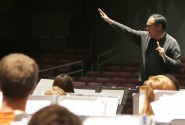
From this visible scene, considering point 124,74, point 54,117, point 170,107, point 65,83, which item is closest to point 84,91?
point 65,83

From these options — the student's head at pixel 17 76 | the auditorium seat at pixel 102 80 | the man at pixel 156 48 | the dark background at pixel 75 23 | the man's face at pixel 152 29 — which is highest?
the dark background at pixel 75 23

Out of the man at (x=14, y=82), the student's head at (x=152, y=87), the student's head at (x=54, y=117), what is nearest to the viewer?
the student's head at (x=54, y=117)

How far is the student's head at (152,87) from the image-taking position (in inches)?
102

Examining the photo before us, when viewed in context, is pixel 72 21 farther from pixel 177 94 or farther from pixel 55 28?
pixel 177 94

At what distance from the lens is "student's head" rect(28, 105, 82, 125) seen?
122 centimetres

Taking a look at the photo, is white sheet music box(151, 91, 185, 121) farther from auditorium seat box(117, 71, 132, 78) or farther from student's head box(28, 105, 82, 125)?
auditorium seat box(117, 71, 132, 78)

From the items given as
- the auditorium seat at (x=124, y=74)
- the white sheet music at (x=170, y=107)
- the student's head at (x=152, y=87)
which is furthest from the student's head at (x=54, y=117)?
the auditorium seat at (x=124, y=74)

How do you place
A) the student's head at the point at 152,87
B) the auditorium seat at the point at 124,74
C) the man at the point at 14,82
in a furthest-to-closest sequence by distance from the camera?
the auditorium seat at the point at 124,74 < the student's head at the point at 152,87 < the man at the point at 14,82

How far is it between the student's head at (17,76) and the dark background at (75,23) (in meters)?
9.26

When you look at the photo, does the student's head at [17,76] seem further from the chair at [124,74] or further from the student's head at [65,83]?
the chair at [124,74]

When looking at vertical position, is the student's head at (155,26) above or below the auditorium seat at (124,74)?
above

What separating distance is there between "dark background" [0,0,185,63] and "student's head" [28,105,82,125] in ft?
31.9

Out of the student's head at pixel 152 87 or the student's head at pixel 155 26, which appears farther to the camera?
the student's head at pixel 155 26

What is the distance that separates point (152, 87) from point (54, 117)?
5.01 ft
